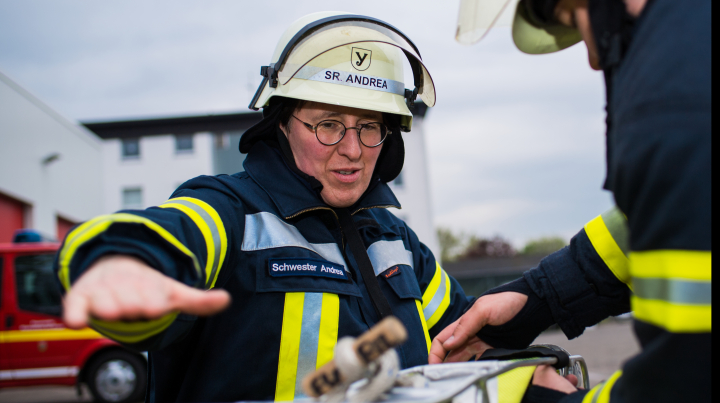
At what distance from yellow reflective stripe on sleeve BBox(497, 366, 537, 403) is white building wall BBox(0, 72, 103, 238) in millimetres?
13023

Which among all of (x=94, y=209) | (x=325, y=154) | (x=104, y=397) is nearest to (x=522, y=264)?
(x=94, y=209)

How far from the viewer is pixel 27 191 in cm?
1266

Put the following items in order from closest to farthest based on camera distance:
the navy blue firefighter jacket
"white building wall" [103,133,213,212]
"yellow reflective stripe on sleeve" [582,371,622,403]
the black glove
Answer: the navy blue firefighter jacket, "yellow reflective stripe on sleeve" [582,371,622,403], the black glove, "white building wall" [103,133,213,212]

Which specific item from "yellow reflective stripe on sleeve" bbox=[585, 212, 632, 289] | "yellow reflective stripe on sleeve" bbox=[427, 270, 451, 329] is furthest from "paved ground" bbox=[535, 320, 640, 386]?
"yellow reflective stripe on sleeve" bbox=[585, 212, 632, 289]

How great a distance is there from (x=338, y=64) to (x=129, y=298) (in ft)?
4.78

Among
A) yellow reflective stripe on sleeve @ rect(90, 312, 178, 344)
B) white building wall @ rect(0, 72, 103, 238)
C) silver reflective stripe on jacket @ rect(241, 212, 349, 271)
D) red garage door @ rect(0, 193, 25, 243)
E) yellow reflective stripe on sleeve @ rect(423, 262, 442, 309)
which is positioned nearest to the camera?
yellow reflective stripe on sleeve @ rect(90, 312, 178, 344)

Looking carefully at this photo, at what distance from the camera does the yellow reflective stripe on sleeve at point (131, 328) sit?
1.06 meters

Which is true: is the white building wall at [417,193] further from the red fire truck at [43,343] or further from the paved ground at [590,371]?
the red fire truck at [43,343]

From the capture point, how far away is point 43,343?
246 inches

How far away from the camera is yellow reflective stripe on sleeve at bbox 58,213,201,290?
3.36ft

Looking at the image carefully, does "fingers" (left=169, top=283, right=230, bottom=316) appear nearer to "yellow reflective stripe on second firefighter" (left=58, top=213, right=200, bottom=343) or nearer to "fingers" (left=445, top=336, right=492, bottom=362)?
"yellow reflective stripe on second firefighter" (left=58, top=213, right=200, bottom=343)

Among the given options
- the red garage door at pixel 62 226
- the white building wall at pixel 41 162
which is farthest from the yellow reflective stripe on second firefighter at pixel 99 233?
the red garage door at pixel 62 226

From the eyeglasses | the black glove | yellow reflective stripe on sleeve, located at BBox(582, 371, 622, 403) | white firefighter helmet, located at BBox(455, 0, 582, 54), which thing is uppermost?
white firefighter helmet, located at BBox(455, 0, 582, 54)

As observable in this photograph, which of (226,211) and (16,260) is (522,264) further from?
(226,211)
